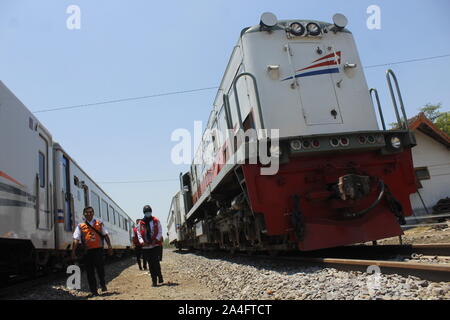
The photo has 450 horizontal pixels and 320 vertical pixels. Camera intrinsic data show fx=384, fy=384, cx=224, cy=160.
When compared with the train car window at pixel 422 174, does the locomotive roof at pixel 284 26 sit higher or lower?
higher

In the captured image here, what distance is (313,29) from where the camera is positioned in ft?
21.6

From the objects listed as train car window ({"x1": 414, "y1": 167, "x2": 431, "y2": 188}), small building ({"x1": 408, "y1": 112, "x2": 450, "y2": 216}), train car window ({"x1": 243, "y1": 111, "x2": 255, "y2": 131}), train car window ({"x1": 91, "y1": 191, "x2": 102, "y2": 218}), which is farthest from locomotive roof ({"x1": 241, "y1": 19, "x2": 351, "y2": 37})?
train car window ({"x1": 414, "y1": 167, "x2": 431, "y2": 188})

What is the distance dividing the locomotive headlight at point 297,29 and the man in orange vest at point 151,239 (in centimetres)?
388

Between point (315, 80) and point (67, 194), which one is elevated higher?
point (315, 80)

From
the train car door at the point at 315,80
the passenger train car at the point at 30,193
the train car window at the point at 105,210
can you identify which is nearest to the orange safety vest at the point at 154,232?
the passenger train car at the point at 30,193

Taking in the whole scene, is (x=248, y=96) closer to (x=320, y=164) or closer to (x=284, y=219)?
(x=320, y=164)

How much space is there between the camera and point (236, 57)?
6.98 metres

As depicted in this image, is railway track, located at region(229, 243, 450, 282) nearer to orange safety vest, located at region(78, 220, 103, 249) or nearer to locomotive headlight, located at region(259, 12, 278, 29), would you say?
orange safety vest, located at region(78, 220, 103, 249)

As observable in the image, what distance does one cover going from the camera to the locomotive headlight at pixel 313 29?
655 cm

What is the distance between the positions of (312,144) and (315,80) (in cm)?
135

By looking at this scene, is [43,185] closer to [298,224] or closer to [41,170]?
[41,170]

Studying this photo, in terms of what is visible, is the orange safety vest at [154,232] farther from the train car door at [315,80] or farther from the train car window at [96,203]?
the train car window at [96,203]

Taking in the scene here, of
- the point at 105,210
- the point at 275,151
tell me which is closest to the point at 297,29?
the point at 275,151
